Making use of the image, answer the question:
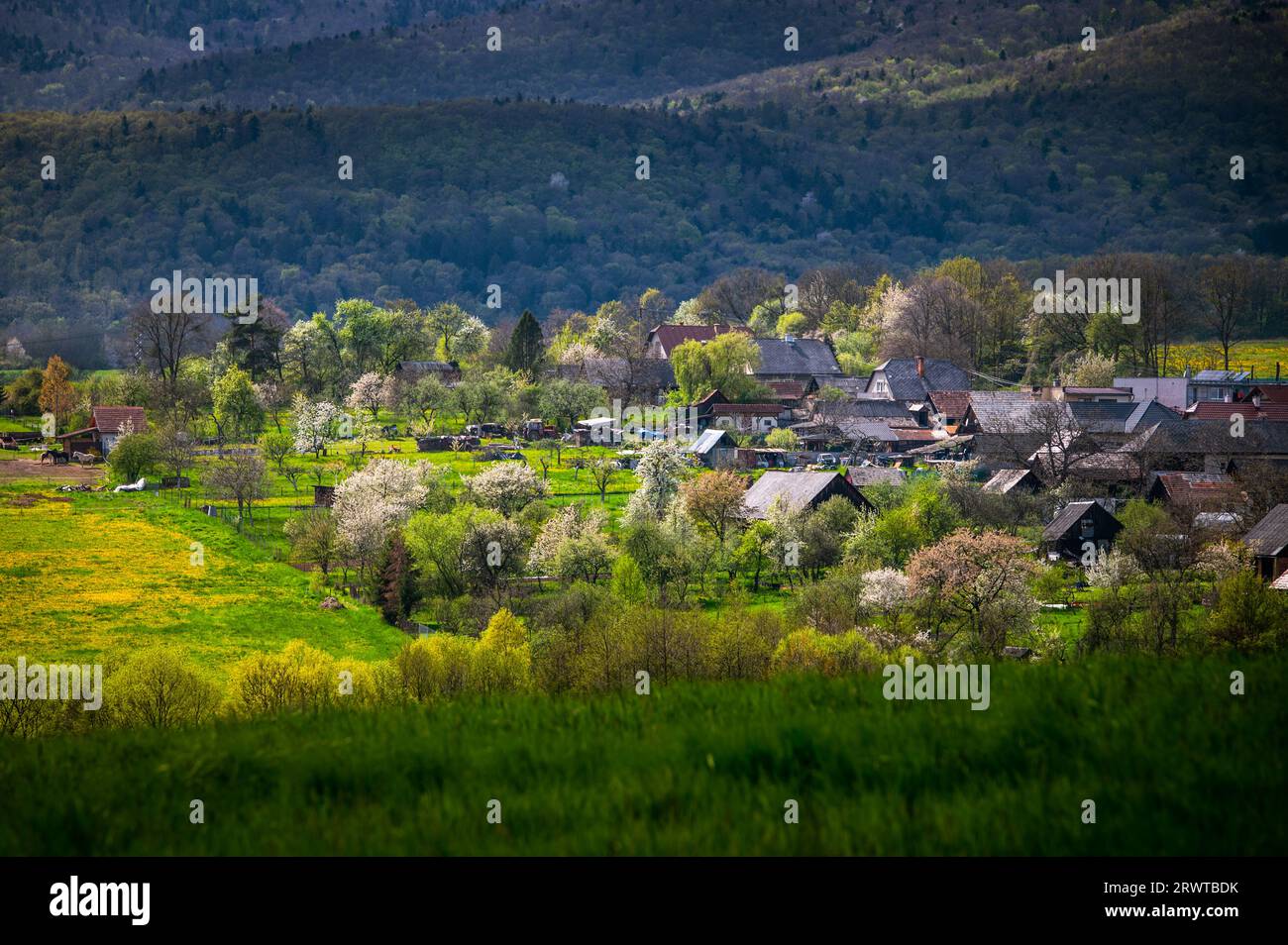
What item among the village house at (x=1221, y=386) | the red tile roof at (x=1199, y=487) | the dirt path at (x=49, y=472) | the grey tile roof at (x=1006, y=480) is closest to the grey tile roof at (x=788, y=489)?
the grey tile roof at (x=1006, y=480)

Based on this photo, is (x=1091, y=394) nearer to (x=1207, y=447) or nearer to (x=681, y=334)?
(x=1207, y=447)

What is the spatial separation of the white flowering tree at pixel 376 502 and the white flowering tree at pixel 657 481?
942cm

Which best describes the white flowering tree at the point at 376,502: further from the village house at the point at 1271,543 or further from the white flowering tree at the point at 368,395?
the white flowering tree at the point at 368,395

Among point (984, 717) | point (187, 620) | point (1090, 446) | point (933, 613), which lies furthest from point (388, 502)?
point (984, 717)

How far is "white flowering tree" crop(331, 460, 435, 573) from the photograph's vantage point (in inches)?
1998

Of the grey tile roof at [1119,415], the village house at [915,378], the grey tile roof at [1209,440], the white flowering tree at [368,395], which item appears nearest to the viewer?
the grey tile roof at [1209,440]

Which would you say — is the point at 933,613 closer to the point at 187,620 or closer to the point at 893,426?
the point at 187,620

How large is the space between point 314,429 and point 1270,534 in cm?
5607

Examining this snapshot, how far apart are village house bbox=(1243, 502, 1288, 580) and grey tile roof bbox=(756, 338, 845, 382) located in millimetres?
65049

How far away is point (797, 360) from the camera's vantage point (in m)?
113

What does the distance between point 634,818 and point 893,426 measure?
281ft

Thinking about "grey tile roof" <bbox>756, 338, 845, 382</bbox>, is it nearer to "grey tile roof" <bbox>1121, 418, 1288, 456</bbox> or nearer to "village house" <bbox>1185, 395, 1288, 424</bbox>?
"village house" <bbox>1185, 395, 1288, 424</bbox>

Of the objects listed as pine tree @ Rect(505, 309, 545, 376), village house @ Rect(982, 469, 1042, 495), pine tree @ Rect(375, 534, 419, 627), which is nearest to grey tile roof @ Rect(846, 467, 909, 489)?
village house @ Rect(982, 469, 1042, 495)

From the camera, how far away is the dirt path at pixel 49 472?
70875 millimetres
